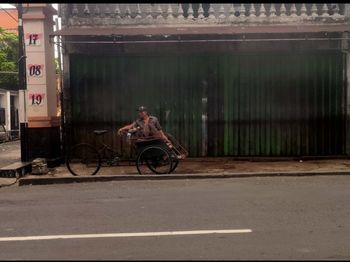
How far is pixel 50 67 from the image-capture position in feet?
43.0

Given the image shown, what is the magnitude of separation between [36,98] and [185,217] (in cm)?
708

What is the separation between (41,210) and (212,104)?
653 centimetres

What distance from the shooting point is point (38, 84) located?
1267cm

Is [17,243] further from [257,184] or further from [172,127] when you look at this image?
[172,127]

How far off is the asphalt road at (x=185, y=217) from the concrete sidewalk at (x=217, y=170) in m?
0.36

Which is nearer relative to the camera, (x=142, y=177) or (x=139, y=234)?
(x=139, y=234)

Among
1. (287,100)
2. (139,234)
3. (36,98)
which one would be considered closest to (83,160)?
(36,98)

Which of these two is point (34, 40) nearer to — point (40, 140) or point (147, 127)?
point (40, 140)

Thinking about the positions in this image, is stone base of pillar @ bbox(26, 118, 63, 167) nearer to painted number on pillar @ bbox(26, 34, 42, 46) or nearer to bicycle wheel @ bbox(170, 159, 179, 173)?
painted number on pillar @ bbox(26, 34, 42, 46)

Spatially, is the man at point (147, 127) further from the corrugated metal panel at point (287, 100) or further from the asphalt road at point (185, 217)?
the corrugated metal panel at point (287, 100)

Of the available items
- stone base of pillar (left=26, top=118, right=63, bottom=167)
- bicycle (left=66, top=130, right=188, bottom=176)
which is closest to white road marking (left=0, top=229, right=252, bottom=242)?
bicycle (left=66, top=130, right=188, bottom=176)

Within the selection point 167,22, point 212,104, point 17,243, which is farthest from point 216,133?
point 17,243

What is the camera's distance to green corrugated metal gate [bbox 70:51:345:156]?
13055 millimetres

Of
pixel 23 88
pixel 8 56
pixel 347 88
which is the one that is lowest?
pixel 347 88
